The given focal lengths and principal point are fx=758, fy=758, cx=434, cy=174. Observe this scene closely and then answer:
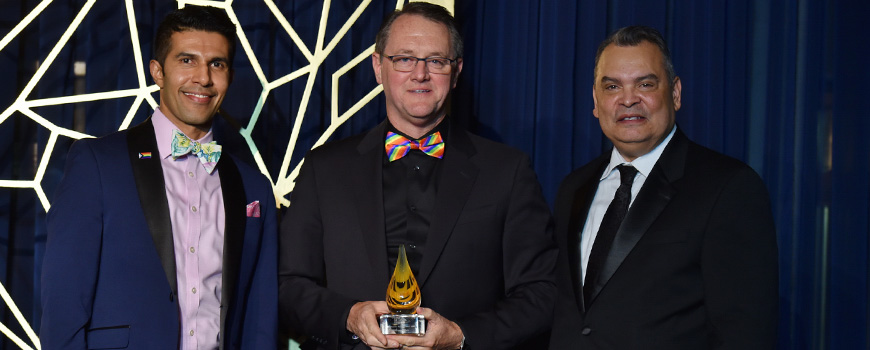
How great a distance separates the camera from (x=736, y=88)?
3244 millimetres

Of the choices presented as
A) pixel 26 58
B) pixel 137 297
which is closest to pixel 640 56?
pixel 137 297

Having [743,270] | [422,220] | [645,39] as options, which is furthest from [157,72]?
[743,270]

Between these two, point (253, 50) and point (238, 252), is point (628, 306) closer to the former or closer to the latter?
point (238, 252)

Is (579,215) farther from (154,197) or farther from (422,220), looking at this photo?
(154,197)

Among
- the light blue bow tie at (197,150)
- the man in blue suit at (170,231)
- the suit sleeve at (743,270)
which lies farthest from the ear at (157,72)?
the suit sleeve at (743,270)

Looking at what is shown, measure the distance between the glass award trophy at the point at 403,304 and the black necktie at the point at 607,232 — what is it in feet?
1.72

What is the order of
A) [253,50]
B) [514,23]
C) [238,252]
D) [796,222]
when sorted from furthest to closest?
[514,23], [253,50], [796,222], [238,252]

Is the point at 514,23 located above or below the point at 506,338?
above

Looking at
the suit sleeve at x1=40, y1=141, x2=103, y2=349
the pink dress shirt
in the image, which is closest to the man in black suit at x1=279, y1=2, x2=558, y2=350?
the pink dress shirt

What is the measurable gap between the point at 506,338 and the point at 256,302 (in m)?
0.88

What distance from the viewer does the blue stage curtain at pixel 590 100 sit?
3.07 m

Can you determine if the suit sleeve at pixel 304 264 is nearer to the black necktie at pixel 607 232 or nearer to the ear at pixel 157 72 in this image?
the ear at pixel 157 72

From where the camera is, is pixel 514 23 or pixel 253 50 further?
pixel 514 23

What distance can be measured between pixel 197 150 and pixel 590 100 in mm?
1882
